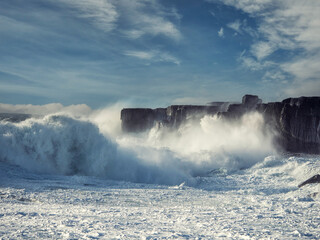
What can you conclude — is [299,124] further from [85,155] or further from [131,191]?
[131,191]

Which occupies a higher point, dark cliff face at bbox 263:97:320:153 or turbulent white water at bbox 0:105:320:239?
dark cliff face at bbox 263:97:320:153

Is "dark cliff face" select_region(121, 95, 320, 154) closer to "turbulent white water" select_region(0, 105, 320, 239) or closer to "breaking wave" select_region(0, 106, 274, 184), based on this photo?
"turbulent white water" select_region(0, 105, 320, 239)

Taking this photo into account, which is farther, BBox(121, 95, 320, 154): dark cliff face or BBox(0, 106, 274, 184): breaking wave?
BBox(121, 95, 320, 154): dark cliff face

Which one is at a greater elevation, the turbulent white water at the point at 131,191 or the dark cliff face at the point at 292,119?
the dark cliff face at the point at 292,119

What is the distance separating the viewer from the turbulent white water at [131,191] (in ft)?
14.9

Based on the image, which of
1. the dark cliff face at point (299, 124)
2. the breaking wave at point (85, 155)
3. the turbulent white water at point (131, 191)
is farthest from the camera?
the dark cliff face at point (299, 124)

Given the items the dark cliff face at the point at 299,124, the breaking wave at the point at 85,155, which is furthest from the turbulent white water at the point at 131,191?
the dark cliff face at the point at 299,124

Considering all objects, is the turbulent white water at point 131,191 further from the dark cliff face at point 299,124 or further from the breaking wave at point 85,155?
the dark cliff face at point 299,124

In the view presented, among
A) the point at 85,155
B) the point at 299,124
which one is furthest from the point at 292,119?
the point at 85,155

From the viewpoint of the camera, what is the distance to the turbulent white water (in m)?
4.55

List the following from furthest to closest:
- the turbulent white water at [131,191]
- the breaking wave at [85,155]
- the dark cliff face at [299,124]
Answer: the dark cliff face at [299,124], the breaking wave at [85,155], the turbulent white water at [131,191]

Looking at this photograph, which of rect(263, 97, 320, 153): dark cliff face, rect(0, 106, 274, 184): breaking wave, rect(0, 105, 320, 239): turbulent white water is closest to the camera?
rect(0, 105, 320, 239): turbulent white water

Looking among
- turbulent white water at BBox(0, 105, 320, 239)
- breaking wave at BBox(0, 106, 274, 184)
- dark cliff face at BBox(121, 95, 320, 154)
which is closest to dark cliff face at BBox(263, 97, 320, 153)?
dark cliff face at BBox(121, 95, 320, 154)

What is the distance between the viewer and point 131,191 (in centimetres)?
847
